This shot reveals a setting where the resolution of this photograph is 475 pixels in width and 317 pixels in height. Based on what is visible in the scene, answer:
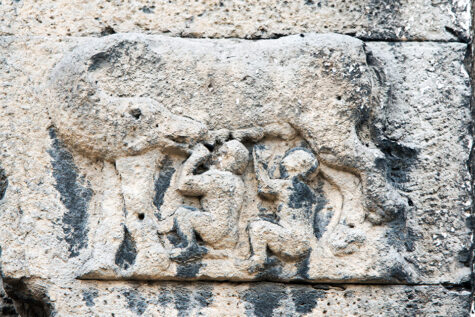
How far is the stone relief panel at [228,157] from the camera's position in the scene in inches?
100

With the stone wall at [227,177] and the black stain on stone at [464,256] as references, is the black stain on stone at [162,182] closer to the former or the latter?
the stone wall at [227,177]

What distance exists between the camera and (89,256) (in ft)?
8.38

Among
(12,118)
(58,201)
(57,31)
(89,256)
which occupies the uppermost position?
(57,31)

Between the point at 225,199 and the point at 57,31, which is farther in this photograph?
the point at 57,31

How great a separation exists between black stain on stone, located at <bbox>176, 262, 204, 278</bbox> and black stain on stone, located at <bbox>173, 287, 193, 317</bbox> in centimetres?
6

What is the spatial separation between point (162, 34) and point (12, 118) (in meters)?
0.59

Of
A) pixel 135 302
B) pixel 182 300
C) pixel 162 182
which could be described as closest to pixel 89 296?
pixel 135 302

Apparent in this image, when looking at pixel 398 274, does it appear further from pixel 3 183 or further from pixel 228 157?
pixel 3 183

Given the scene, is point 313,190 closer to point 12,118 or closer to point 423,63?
point 423,63

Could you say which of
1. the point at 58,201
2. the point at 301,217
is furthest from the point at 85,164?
the point at 301,217

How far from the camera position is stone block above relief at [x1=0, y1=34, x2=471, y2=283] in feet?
8.34

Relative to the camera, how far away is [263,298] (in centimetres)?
256

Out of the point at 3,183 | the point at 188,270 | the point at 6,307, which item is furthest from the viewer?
the point at 6,307

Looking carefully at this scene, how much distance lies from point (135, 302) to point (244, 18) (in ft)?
3.45
